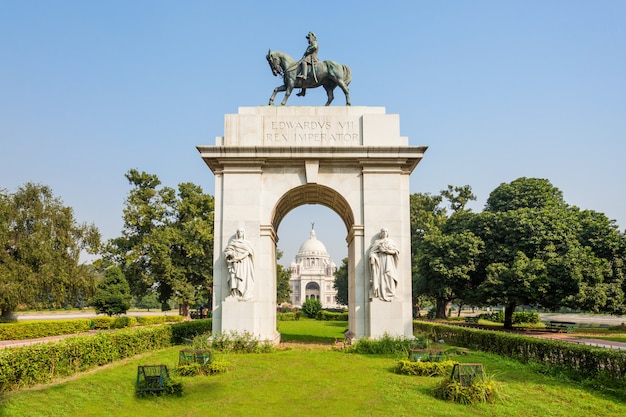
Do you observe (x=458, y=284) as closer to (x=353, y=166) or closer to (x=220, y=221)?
(x=353, y=166)

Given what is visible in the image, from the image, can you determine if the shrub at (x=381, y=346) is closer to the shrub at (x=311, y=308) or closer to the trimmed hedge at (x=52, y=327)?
the trimmed hedge at (x=52, y=327)

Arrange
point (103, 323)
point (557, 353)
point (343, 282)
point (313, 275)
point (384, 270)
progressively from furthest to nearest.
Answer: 1. point (313, 275)
2. point (343, 282)
3. point (103, 323)
4. point (384, 270)
5. point (557, 353)

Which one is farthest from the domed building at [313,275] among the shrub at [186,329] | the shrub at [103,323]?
the shrub at [186,329]

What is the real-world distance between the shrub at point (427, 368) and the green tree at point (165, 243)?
101 feet

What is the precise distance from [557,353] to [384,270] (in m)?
5.91

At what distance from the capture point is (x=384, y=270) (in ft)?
57.3

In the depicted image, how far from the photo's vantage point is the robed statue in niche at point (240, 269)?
17.3 meters

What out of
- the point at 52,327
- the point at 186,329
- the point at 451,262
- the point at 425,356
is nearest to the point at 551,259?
the point at 451,262

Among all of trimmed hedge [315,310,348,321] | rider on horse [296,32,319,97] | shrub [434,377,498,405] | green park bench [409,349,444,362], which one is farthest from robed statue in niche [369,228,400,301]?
trimmed hedge [315,310,348,321]

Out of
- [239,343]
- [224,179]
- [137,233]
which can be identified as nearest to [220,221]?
[224,179]

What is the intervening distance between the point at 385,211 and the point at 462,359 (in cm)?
582

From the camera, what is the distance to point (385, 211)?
18.4m

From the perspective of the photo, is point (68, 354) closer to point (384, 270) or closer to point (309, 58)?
point (384, 270)

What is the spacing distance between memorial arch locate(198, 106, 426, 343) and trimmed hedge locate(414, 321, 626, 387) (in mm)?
3468
